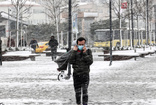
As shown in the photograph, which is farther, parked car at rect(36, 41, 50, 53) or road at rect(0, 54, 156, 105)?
parked car at rect(36, 41, 50, 53)

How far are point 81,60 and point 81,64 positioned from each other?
0.09 metres

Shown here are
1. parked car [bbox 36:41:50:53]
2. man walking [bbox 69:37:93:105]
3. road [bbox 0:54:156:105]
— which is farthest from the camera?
parked car [bbox 36:41:50:53]

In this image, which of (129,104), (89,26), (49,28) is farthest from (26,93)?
(89,26)

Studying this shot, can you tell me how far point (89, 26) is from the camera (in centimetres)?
9138

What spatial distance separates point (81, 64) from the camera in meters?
9.20

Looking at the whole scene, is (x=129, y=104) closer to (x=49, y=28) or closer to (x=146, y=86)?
(x=146, y=86)

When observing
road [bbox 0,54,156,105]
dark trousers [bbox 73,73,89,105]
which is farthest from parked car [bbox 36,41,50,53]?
dark trousers [bbox 73,73,89,105]

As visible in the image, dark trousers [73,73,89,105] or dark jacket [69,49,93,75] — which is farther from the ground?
dark jacket [69,49,93,75]

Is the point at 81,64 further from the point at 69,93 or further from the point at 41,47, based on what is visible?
the point at 41,47

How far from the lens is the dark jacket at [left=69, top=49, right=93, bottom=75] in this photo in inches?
359

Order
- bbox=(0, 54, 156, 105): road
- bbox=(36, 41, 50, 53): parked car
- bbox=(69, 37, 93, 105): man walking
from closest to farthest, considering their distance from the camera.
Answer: bbox=(69, 37, 93, 105): man walking, bbox=(0, 54, 156, 105): road, bbox=(36, 41, 50, 53): parked car

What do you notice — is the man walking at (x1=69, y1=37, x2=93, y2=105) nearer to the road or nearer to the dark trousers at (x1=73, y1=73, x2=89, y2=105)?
the dark trousers at (x1=73, y1=73, x2=89, y2=105)

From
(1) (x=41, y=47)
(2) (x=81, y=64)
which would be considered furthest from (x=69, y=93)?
(1) (x=41, y=47)

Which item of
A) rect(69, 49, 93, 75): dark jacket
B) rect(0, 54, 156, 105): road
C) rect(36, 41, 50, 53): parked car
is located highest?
rect(69, 49, 93, 75): dark jacket
